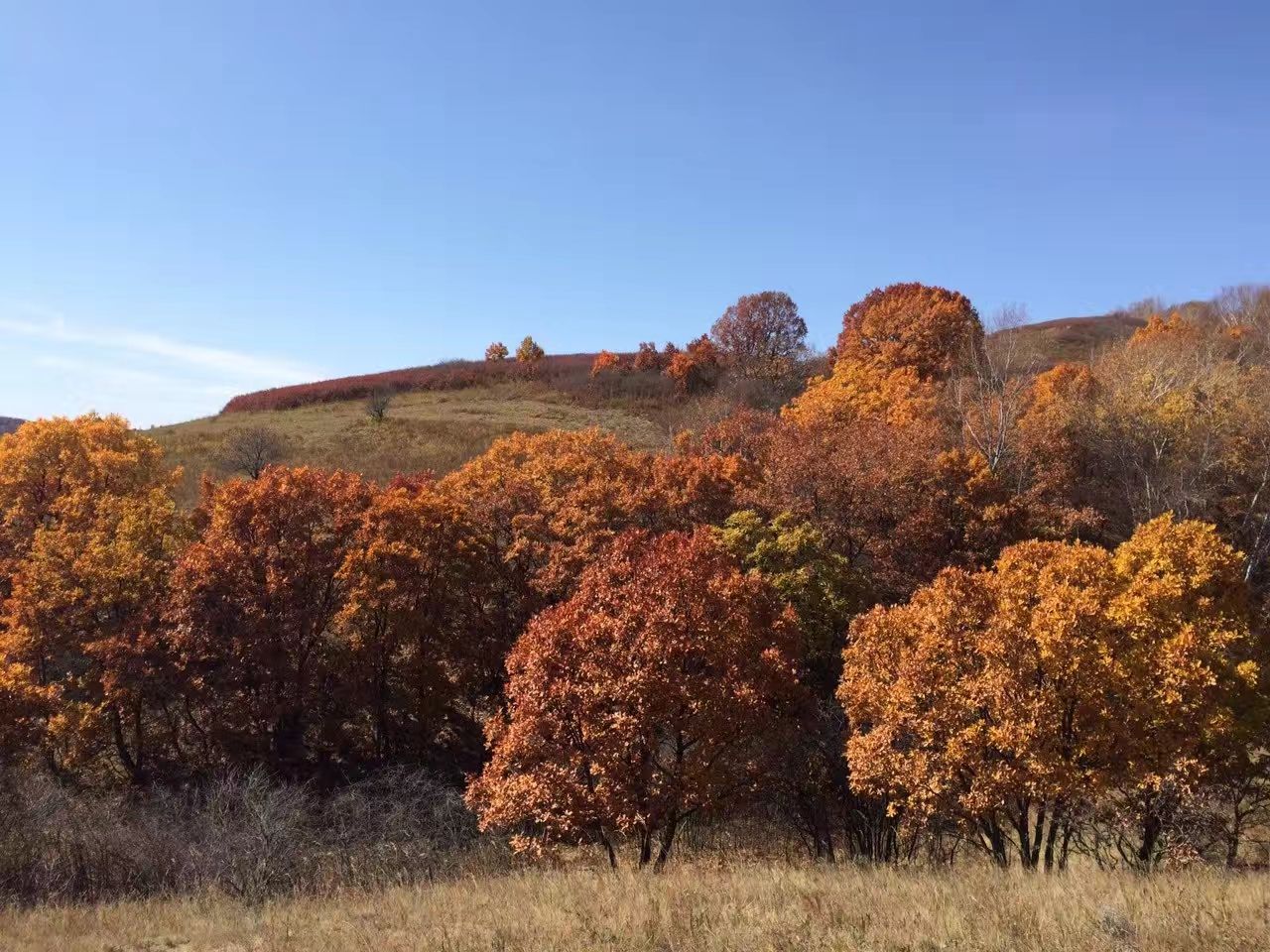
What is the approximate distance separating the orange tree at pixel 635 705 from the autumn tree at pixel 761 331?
62049 mm

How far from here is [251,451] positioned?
60500 millimetres

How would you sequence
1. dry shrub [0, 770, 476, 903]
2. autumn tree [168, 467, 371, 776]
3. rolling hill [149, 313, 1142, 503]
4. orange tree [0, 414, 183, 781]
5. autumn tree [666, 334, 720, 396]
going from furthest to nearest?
autumn tree [666, 334, 720, 396]
rolling hill [149, 313, 1142, 503]
autumn tree [168, 467, 371, 776]
orange tree [0, 414, 183, 781]
dry shrub [0, 770, 476, 903]

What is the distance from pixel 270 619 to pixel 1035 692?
22.5 meters

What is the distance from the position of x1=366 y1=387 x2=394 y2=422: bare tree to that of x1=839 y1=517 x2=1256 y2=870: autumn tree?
211 feet

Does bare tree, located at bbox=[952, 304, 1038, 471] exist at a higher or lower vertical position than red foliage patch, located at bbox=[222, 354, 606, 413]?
lower

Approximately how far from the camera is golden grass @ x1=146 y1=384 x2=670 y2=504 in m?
62.1

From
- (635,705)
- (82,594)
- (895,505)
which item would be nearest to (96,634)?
(82,594)

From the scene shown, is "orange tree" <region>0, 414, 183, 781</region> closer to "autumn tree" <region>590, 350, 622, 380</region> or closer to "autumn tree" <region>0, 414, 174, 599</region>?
"autumn tree" <region>0, 414, 174, 599</region>

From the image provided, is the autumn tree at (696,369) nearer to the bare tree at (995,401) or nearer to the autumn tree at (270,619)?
the bare tree at (995,401)

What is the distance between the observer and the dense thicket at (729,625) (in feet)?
58.6

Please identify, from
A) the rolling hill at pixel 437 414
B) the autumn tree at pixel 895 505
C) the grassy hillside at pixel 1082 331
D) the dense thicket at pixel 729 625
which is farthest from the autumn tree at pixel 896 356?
the grassy hillside at pixel 1082 331

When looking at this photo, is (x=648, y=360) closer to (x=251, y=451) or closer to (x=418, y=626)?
(x=251, y=451)

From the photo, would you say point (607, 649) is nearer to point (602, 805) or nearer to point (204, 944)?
point (602, 805)

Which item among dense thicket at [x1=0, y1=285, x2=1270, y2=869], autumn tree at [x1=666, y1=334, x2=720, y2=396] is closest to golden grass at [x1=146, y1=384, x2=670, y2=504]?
autumn tree at [x1=666, y1=334, x2=720, y2=396]
